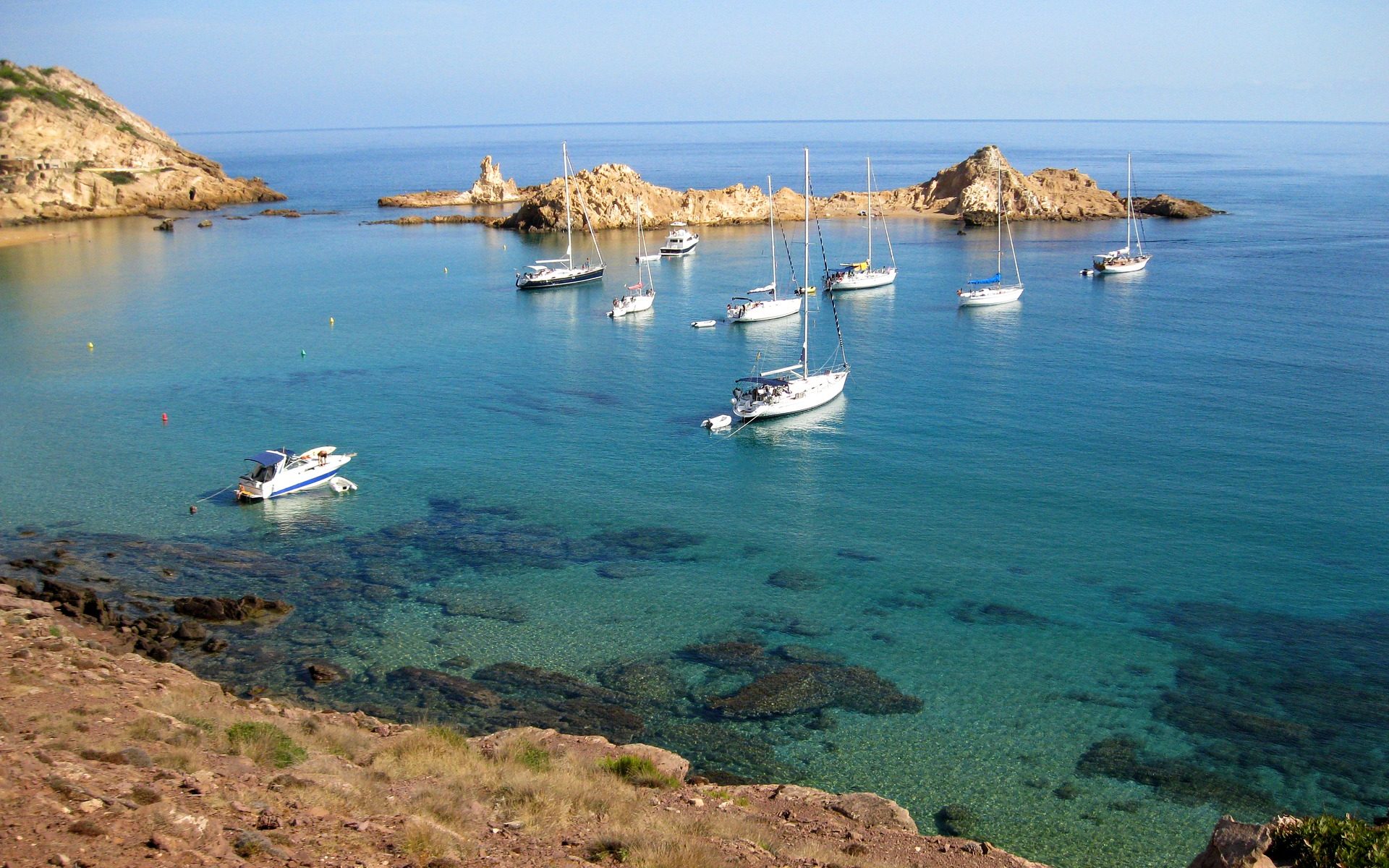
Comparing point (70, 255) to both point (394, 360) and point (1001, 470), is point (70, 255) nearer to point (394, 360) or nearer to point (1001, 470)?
point (394, 360)

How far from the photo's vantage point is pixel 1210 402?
47375 millimetres

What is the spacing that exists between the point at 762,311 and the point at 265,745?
55122 millimetres

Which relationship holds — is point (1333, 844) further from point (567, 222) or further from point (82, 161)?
point (82, 161)

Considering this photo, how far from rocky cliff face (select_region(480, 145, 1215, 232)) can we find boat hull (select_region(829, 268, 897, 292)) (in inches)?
1473

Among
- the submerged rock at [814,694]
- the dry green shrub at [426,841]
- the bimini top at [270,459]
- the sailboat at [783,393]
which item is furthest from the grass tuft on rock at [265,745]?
the sailboat at [783,393]

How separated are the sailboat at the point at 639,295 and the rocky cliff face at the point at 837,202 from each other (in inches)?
652

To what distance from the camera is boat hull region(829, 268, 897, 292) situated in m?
78.8

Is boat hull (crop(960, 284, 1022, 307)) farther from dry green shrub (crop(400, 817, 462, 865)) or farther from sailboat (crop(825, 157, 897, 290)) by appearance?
dry green shrub (crop(400, 817, 462, 865))

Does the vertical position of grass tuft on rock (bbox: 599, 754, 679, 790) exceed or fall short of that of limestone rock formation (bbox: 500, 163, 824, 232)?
it falls short

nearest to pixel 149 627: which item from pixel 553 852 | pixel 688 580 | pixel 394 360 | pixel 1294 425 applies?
pixel 688 580

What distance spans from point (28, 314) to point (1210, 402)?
69405mm

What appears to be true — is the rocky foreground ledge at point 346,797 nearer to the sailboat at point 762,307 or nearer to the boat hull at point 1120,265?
the sailboat at point 762,307

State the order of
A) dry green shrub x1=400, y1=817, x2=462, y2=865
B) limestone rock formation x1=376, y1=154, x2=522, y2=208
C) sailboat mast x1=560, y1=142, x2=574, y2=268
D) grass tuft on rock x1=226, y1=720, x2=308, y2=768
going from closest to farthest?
dry green shrub x1=400, y1=817, x2=462, y2=865, grass tuft on rock x1=226, y1=720, x2=308, y2=768, sailboat mast x1=560, y1=142, x2=574, y2=268, limestone rock formation x1=376, y1=154, x2=522, y2=208

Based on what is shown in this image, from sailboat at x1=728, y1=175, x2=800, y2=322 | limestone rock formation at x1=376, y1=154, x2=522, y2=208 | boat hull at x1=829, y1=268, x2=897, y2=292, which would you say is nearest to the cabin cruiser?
sailboat at x1=728, y1=175, x2=800, y2=322
